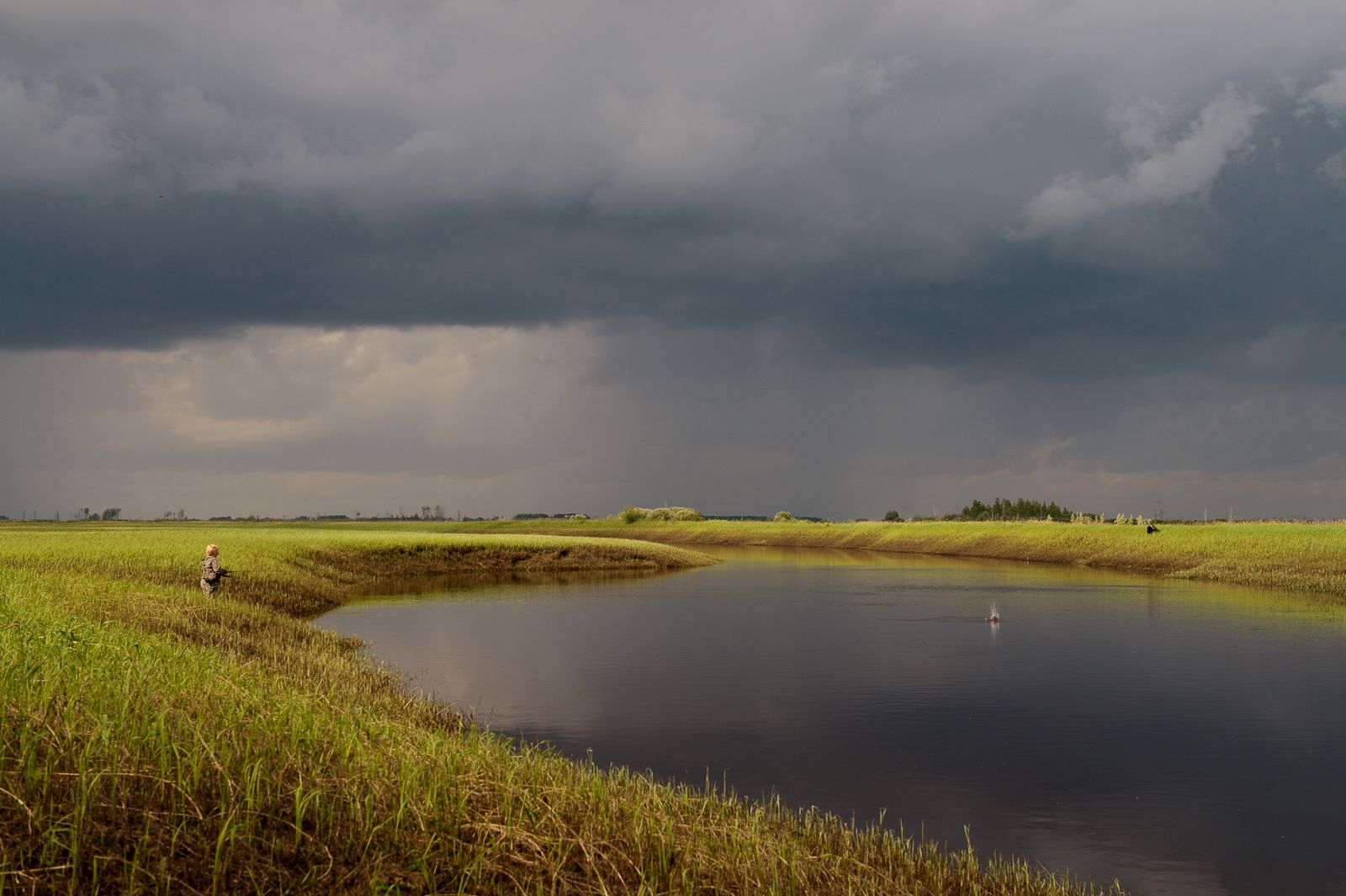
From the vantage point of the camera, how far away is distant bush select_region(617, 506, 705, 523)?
7008 inches

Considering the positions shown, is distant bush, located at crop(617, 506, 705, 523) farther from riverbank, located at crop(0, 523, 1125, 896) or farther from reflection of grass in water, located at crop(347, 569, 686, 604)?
riverbank, located at crop(0, 523, 1125, 896)

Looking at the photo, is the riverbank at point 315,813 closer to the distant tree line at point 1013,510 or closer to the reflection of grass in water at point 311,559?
the reflection of grass in water at point 311,559

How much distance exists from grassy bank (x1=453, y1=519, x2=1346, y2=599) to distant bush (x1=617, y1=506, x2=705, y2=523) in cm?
2936

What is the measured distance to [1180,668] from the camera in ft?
95.2

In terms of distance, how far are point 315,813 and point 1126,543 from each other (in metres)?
82.3

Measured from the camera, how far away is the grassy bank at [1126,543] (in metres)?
58.1

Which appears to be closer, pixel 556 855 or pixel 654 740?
pixel 556 855

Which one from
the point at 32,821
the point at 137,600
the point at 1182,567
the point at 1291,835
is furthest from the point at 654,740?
the point at 1182,567

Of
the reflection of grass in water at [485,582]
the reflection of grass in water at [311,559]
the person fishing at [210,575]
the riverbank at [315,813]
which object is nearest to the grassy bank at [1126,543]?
the reflection of grass in water at [311,559]

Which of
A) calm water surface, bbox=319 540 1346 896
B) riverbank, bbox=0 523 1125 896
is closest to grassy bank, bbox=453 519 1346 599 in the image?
calm water surface, bbox=319 540 1346 896

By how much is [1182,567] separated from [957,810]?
200 feet

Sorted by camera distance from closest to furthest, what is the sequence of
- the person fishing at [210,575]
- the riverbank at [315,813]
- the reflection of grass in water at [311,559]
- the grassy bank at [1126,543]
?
1. the riverbank at [315,813]
2. the person fishing at [210,575]
3. the reflection of grass in water at [311,559]
4. the grassy bank at [1126,543]

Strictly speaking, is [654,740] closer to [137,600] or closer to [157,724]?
[157,724]

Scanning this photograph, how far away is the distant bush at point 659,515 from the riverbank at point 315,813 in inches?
6389
